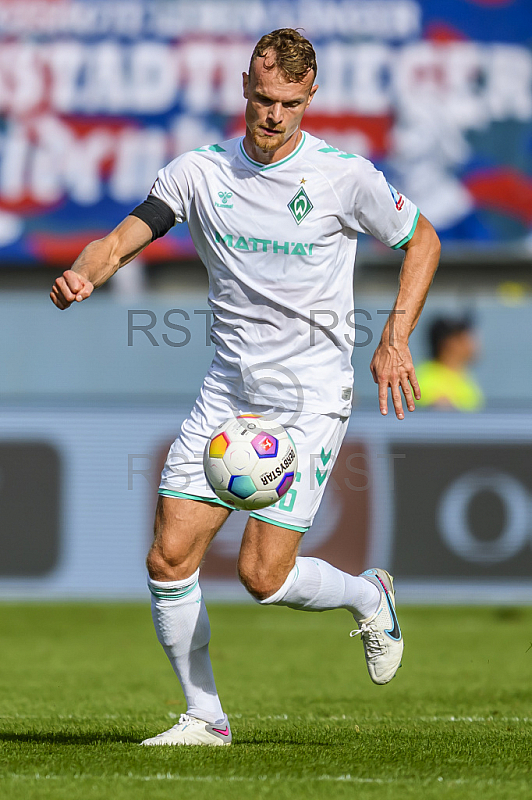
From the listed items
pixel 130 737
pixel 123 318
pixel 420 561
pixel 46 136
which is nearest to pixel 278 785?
pixel 130 737

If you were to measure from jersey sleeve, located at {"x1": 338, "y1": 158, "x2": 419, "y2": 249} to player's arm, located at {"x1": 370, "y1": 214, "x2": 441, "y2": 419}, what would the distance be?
0.28 ft

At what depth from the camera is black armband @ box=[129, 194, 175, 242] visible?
4.80m

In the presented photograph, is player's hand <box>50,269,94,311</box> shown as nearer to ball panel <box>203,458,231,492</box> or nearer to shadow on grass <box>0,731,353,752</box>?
ball panel <box>203,458,231,492</box>

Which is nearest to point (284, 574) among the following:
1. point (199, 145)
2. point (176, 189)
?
point (176, 189)

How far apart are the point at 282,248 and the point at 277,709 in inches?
96.4

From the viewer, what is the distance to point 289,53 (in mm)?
4605

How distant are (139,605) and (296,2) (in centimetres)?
784

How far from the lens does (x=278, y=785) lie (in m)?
3.89

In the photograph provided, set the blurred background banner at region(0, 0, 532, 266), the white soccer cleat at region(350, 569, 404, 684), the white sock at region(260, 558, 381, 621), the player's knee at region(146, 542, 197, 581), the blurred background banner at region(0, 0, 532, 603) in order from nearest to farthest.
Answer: the player's knee at region(146, 542, 197, 581) → the white sock at region(260, 558, 381, 621) → the white soccer cleat at region(350, 569, 404, 684) → the blurred background banner at region(0, 0, 532, 603) → the blurred background banner at region(0, 0, 532, 266)

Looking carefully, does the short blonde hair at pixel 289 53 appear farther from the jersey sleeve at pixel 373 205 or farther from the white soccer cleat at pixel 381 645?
the white soccer cleat at pixel 381 645

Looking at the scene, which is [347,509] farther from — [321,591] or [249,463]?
[249,463]

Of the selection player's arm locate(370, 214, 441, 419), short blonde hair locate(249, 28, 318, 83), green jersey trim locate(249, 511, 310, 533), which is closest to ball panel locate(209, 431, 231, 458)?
green jersey trim locate(249, 511, 310, 533)

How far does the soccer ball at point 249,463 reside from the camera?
4492mm

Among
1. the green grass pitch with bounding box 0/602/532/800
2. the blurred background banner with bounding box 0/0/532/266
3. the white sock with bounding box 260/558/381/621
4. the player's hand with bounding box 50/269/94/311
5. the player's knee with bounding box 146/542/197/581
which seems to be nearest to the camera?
the green grass pitch with bounding box 0/602/532/800
